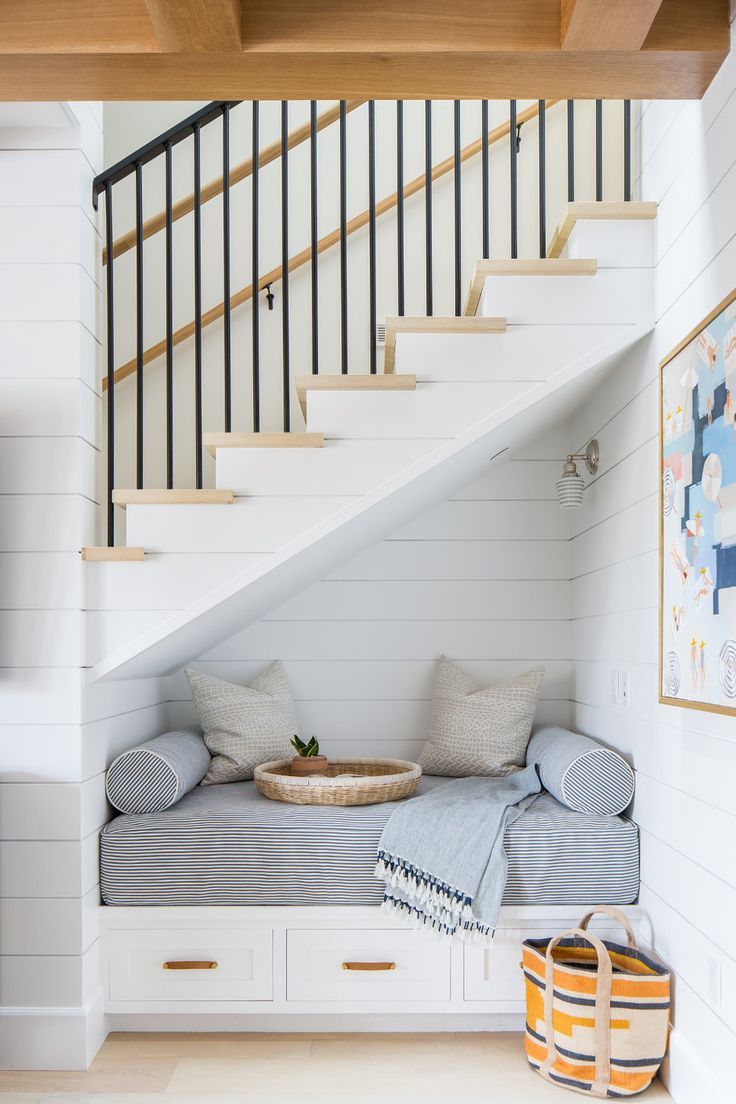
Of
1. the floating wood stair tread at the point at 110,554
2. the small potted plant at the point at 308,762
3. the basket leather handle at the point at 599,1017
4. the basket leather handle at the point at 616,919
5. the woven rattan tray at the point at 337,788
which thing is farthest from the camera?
the small potted plant at the point at 308,762

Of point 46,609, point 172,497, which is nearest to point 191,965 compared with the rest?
point 46,609

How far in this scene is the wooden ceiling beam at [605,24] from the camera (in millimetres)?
1795

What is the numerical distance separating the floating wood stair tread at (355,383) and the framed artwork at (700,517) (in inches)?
26.8

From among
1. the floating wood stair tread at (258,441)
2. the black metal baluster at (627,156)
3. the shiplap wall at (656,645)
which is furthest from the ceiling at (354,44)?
the floating wood stair tread at (258,441)

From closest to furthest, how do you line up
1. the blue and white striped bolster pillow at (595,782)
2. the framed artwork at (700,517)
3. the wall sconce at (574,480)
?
the framed artwork at (700,517) → the blue and white striped bolster pillow at (595,782) → the wall sconce at (574,480)

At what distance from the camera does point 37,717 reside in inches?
100

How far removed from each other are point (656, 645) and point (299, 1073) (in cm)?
144

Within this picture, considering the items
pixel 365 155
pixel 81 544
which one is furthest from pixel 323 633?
pixel 365 155

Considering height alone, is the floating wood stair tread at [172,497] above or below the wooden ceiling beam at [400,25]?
below

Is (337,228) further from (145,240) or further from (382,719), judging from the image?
(382,719)

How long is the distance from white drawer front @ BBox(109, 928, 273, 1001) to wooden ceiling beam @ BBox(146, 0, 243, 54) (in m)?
2.19

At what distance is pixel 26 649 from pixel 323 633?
129 centimetres

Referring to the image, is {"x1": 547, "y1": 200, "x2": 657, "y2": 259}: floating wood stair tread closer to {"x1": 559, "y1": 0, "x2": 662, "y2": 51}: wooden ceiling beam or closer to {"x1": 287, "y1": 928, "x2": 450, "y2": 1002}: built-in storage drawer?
{"x1": 559, "y1": 0, "x2": 662, "y2": 51}: wooden ceiling beam

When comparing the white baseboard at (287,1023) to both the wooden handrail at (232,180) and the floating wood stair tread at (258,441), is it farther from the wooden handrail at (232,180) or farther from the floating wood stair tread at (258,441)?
the wooden handrail at (232,180)
